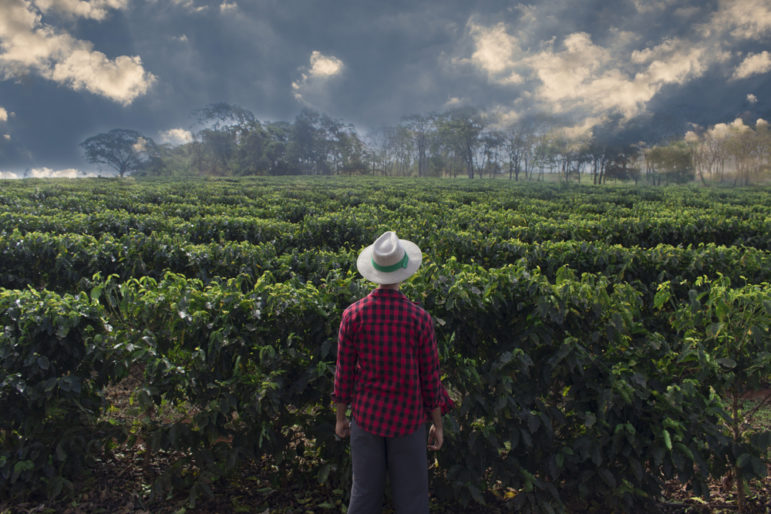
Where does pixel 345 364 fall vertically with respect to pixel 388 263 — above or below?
below

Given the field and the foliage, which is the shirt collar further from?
the foliage

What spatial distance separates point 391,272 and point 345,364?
0.56 metres

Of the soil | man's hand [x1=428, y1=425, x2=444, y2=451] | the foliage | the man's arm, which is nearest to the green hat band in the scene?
the man's arm

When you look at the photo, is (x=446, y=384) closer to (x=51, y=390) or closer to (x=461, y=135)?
(x=51, y=390)

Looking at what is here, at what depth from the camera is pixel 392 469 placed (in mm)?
2312

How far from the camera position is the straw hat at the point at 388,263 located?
87.5 inches

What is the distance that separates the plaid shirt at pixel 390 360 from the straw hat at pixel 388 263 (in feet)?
0.27

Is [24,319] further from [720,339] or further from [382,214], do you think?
[382,214]

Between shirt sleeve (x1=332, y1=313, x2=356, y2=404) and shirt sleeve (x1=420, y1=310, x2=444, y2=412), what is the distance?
0.38 meters

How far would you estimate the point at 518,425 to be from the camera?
2730 millimetres

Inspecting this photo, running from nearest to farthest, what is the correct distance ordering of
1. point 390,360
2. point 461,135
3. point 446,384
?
1. point 390,360
2. point 446,384
3. point 461,135

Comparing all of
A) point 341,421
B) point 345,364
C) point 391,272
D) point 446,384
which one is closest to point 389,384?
point 345,364

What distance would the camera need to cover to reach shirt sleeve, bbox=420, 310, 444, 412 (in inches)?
88.1

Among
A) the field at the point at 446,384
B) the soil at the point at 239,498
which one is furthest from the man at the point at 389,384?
the soil at the point at 239,498
